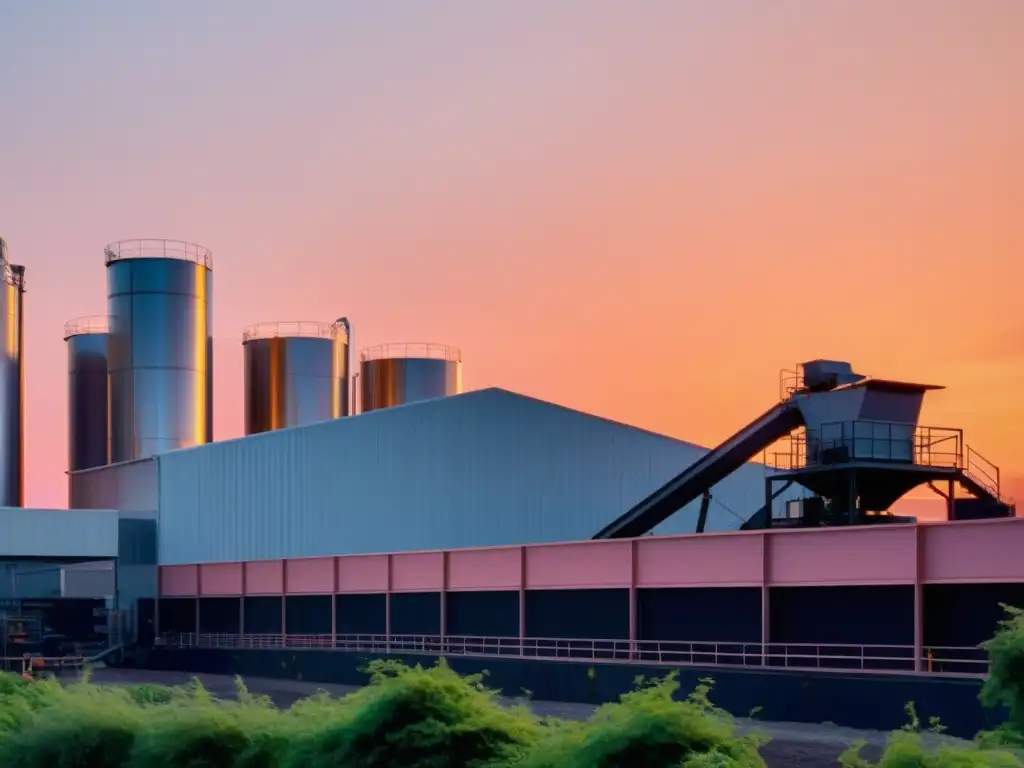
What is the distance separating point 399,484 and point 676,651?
812 inches

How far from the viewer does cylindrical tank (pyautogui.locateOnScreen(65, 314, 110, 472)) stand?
238 ft

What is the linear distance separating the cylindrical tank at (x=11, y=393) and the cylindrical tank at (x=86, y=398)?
Answer: 9506mm

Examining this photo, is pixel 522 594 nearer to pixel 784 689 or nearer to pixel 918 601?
pixel 784 689

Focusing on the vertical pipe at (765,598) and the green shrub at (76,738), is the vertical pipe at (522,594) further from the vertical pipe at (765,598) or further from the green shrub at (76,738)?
the green shrub at (76,738)

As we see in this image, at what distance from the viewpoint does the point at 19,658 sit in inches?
2032

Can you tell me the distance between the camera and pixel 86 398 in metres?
74.2

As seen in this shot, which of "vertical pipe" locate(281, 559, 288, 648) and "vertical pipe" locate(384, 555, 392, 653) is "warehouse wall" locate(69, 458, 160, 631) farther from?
"vertical pipe" locate(384, 555, 392, 653)

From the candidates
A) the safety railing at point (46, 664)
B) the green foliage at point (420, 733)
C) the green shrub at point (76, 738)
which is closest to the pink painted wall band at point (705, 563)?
the safety railing at point (46, 664)

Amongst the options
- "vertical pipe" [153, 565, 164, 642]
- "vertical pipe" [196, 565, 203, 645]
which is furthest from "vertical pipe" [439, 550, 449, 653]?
"vertical pipe" [153, 565, 164, 642]

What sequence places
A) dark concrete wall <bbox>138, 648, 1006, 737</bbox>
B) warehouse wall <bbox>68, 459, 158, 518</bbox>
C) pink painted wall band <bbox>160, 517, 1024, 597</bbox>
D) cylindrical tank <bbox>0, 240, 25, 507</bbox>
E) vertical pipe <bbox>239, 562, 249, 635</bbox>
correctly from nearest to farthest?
1. dark concrete wall <bbox>138, 648, 1006, 737</bbox>
2. pink painted wall band <bbox>160, 517, 1024, 597</bbox>
3. vertical pipe <bbox>239, 562, 249, 635</bbox>
4. warehouse wall <bbox>68, 459, 158, 518</bbox>
5. cylindrical tank <bbox>0, 240, 25, 507</bbox>

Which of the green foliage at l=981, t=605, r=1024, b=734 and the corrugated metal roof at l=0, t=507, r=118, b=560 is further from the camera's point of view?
the corrugated metal roof at l=0, t=507, r=118, b=560

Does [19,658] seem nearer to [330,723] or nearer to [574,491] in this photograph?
[574,491]

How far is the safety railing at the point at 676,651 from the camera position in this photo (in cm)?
3067

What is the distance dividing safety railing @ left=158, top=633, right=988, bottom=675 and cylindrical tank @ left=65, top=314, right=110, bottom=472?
2454 cm
